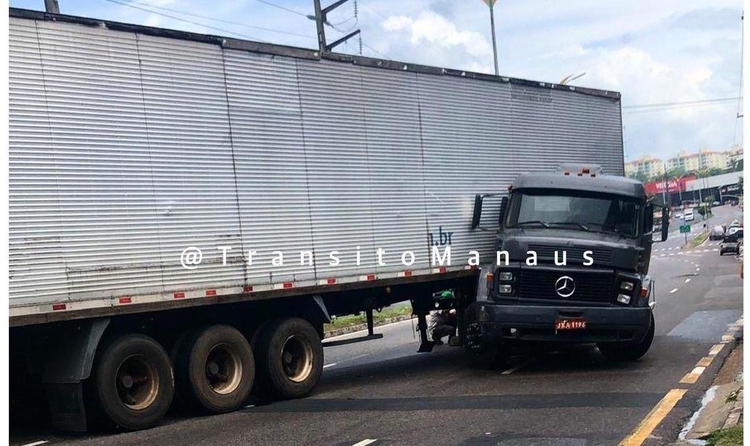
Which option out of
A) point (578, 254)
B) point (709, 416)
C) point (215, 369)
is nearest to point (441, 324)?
point (578, 254)

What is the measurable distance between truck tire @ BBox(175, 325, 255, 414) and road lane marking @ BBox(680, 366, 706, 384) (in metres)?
5.23

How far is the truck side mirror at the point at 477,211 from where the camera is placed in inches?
547

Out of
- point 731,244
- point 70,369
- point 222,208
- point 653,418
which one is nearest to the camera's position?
point 653,418

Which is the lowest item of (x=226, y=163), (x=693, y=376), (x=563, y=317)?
(x=693, y=376)

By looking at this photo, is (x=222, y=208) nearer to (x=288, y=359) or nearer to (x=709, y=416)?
(x=288, y=359)

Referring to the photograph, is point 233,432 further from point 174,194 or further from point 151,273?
point 174,194

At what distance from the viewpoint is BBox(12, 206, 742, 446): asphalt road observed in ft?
28.1

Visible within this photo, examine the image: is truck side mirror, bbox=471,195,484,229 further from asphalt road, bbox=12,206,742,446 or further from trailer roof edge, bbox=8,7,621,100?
asphalt road, bbox=12,206,742,446

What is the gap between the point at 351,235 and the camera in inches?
485

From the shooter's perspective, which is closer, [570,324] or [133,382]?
[133,382]

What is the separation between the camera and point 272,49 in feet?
37.8

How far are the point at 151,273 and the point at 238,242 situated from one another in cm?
126

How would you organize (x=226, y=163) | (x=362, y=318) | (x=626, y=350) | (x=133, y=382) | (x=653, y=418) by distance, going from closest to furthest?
1. (x=653, y=418)
2. (x=133, y=382)
3. (x=226, y=163)
4. (x=626, y=350)
5. (x=362, y=318)

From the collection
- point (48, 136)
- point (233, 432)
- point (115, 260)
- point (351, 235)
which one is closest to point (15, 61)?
point (48, 136)
